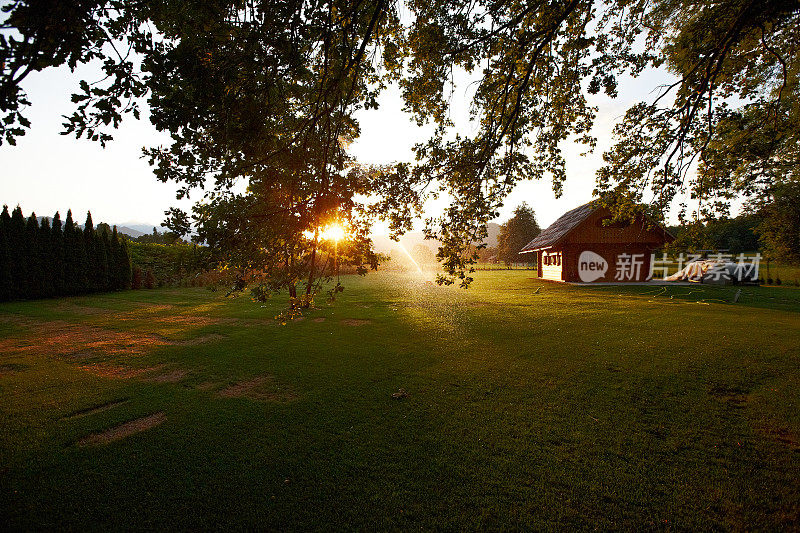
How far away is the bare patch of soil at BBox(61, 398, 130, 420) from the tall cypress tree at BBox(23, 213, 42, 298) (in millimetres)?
21484

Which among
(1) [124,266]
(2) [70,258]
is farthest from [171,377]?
(1) [124,266]

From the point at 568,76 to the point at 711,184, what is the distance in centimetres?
366

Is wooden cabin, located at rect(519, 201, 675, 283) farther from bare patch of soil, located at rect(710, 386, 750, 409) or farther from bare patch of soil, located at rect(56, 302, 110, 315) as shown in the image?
bare patch of soil, located at rect(56, 302, 110, 315)

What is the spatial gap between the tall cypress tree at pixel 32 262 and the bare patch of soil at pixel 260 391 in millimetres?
22551

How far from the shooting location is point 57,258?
65.2 ft

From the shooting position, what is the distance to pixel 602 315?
12.7 metres

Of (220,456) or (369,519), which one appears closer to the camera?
(369,519)

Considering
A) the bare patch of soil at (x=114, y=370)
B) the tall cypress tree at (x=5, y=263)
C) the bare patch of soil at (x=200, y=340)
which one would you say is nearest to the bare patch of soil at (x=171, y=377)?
Answer: the bare patch of soil at (x=114, y=370)

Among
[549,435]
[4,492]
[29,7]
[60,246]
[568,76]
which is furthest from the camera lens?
[60,246]

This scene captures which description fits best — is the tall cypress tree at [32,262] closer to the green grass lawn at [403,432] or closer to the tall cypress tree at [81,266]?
the tall cypress tree at [81,266]

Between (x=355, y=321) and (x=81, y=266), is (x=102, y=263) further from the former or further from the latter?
(x=355, y=321)

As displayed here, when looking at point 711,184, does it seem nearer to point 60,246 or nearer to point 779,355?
point 779,355

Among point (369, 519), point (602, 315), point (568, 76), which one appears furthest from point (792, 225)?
point (369, 519)

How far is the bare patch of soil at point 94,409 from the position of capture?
479cm
